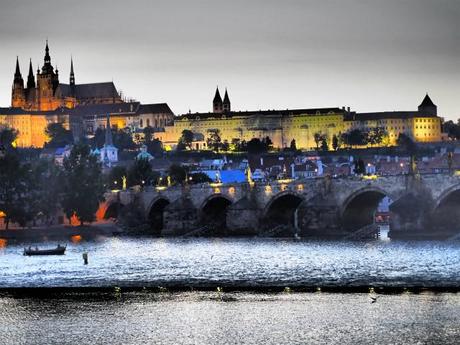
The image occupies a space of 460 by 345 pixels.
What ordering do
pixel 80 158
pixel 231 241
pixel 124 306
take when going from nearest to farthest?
1. pixel 124 306
2. pixel 231 241
3. pixel 80 158

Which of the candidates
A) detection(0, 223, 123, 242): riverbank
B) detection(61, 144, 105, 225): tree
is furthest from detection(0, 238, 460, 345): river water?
detection(61, 144, 105, 225): tree

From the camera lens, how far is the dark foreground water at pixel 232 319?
48.7 meters

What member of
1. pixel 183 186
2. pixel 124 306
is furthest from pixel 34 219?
pixel 124 306

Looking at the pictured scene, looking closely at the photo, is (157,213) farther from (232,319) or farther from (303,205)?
(232,319)

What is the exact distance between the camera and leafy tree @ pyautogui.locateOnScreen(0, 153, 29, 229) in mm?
121125

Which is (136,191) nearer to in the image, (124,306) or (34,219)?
(34,219)

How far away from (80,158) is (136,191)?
13.3 meters

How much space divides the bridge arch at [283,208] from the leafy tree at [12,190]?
24215 mm

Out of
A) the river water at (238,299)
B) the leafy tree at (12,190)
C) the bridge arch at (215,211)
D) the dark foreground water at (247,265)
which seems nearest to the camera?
the river water at (238,299)

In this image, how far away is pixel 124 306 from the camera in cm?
5841

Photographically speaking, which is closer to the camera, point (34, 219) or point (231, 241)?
point (231, 241)

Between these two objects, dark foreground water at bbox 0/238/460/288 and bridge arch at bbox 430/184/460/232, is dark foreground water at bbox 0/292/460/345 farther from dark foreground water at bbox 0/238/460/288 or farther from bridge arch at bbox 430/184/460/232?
bridge arch at bbox 430/184/460/232

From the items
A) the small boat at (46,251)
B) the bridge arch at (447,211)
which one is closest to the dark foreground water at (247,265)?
the small boat at (46,251)

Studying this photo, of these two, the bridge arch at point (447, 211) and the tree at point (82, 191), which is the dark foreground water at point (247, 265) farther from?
the tree at point (82, 191)
